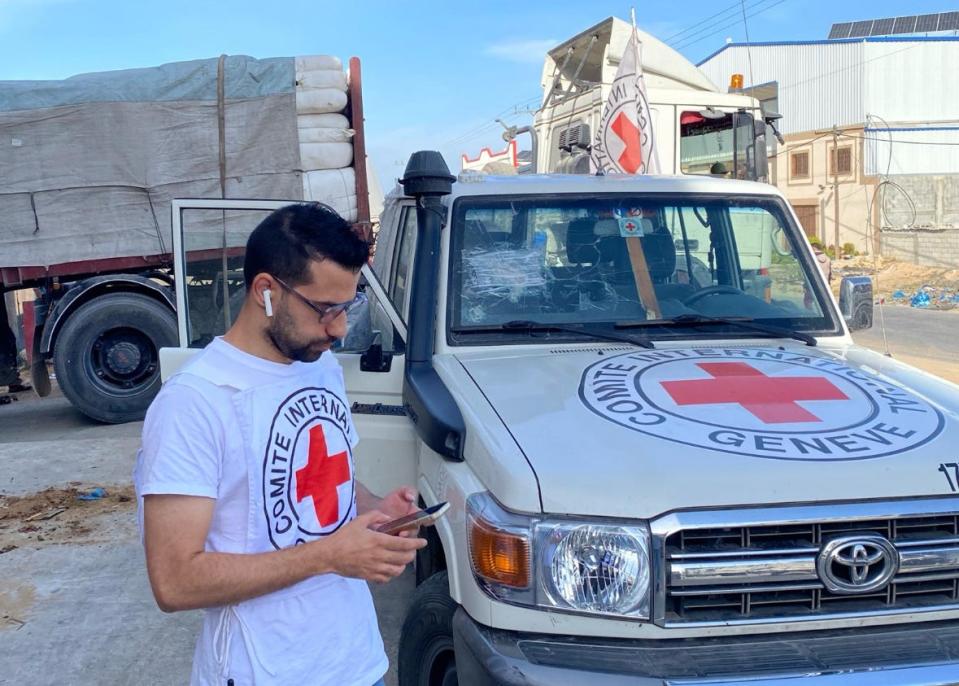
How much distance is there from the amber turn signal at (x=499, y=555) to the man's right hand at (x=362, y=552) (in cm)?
59

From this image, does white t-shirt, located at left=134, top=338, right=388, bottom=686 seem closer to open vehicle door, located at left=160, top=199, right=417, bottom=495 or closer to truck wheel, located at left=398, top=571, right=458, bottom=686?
truck wheel, located at left=398, top=571, right=458, bottom=686

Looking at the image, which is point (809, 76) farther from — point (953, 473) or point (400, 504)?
point (400, 504)

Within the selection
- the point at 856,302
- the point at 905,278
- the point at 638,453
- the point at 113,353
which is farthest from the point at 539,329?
the point at 905,278

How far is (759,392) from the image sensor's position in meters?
2.68

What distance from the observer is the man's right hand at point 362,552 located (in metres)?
1.63

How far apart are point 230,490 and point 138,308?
7307 mm

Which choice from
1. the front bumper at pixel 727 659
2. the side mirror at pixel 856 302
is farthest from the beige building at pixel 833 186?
the front bumper at pixel 727 659

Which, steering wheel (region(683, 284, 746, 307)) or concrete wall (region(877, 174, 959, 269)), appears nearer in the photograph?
steering wheel (region(683, 284, 746, 307))

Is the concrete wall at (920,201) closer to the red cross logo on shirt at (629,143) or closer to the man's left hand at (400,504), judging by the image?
the red cross logo on shirt at (629,143)

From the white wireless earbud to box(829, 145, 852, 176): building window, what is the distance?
106 feet

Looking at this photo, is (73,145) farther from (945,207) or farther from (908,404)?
(945,207)

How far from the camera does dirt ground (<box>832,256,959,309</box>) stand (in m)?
20.5

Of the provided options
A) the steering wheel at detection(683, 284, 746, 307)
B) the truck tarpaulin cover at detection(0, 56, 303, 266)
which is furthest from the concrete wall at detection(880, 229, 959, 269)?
the steering wheel at detection(683, 284, 746, 307)

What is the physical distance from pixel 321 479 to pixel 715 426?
45.6 inches
